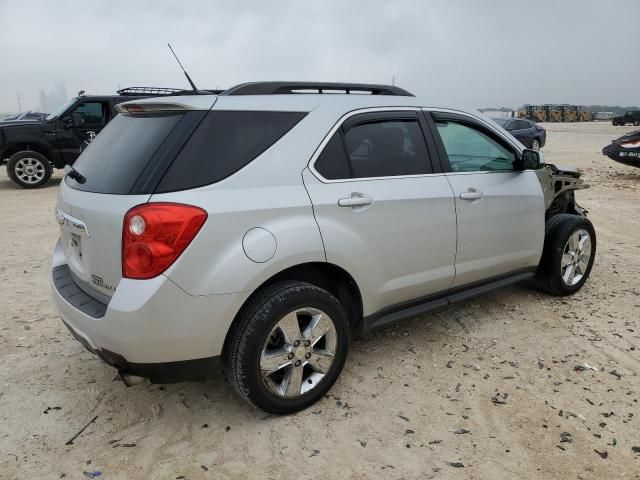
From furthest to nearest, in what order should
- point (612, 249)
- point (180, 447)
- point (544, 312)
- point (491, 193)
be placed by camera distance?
point (612, 249)
point (544, 312)
point (491, 193)
point (180, 447)

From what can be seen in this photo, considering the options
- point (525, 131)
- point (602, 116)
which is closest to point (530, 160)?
point (525, 131)

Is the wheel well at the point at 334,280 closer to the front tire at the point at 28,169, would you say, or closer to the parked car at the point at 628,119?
the front tire at the point at 28,169

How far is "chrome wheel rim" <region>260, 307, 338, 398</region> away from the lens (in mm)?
2645

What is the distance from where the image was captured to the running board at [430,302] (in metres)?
3.15

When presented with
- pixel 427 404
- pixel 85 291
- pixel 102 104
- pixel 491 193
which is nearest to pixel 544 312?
pixel 491 193

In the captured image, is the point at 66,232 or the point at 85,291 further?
the point at 66,232

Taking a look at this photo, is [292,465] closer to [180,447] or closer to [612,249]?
[180,447]

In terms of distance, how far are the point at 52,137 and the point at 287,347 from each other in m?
10.3

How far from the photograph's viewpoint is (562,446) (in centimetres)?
253

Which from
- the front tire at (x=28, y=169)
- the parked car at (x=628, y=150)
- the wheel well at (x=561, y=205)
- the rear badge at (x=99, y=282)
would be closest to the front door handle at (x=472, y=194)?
the wheel well at (x=561, y=205)

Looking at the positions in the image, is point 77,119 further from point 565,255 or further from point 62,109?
point 565,255

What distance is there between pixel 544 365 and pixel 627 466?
97cm

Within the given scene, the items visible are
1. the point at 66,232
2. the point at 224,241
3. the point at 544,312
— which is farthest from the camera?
the point at 544,312

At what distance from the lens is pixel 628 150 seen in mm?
11742
